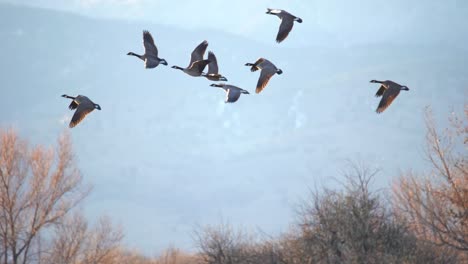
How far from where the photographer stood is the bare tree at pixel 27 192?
37656 mm

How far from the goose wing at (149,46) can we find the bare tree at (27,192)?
2686cm

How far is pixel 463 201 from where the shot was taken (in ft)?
93.5

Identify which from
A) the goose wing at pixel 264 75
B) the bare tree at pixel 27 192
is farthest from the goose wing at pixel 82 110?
the bare tree at pixel 27 192

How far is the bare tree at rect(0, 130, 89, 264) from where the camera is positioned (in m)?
37.7

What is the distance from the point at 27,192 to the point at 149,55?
3030 centimetres

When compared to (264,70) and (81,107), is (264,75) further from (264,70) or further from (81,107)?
(81,107)

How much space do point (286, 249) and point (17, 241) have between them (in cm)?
1754

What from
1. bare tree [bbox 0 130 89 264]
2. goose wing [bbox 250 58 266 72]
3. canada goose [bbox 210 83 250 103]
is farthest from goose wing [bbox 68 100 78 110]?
bare tree [bbox 0 130 89 264]

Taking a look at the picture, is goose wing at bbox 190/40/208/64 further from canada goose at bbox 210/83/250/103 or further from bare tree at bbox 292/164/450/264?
bare tree at bbox 292/164/450/264

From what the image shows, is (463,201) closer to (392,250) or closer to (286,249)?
(392,250)

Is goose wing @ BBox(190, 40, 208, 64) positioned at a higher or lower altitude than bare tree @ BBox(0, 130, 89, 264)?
lower

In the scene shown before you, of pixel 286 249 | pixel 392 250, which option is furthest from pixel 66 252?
pixel 392 250

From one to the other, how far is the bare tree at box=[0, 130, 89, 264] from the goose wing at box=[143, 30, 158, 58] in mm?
26859

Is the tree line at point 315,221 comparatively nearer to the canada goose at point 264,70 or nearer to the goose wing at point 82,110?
the canada goose at point 264,70
